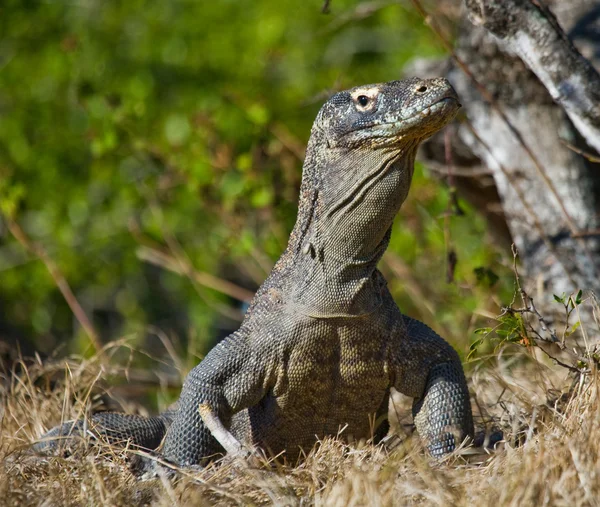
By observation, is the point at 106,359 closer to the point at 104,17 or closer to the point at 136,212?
the point at 136,212

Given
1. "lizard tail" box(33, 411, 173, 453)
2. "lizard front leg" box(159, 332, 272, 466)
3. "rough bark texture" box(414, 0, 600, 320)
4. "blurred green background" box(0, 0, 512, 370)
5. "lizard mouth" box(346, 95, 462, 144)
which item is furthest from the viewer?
"blurred green background" box(0, 0, 512, 370)

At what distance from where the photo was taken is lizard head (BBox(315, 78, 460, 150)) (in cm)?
347

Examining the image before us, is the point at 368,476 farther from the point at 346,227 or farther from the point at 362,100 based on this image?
the point at 362,100

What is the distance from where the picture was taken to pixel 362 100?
3656 mm

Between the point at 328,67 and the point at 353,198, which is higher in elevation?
the point at 328,67

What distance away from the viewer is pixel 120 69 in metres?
11.9

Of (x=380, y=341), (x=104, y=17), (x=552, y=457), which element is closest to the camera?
(x=552, y=457)

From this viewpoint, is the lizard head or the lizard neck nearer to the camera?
the lizard head

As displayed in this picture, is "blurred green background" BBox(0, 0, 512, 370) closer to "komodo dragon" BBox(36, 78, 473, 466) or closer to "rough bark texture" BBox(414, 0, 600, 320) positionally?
"rough bark texture" BBox(414, 0, 600, 320)

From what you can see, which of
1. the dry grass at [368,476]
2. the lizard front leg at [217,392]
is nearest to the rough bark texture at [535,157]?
the dry grass at [368,476]

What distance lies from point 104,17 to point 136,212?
3.35 m

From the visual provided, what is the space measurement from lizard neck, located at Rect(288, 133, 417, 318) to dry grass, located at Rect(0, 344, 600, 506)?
0.58 m

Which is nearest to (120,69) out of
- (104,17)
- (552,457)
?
(104,17)

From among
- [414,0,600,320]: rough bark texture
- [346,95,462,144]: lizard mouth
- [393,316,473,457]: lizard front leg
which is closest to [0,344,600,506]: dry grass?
[393,316,473,457]: lizard front leg
